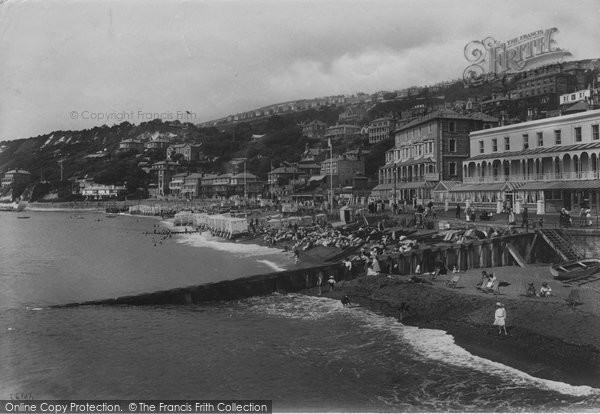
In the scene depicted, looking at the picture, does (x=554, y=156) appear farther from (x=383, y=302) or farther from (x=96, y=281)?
(x=96, y=281)

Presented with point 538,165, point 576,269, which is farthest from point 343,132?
point 576,269

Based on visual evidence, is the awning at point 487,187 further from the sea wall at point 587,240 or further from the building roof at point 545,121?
the sea wall at point 587,240

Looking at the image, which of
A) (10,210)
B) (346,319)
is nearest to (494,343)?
(346,319)

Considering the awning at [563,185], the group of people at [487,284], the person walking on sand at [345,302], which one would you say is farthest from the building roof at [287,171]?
the group of people at [487,284]

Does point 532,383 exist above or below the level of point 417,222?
below

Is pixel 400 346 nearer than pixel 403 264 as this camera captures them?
Yes

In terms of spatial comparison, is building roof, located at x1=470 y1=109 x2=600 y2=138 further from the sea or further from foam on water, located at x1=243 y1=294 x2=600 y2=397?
the sea

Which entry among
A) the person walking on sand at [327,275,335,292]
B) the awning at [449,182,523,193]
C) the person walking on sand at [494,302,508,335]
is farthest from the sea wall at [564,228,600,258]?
the awning at [449,182,523,193]
